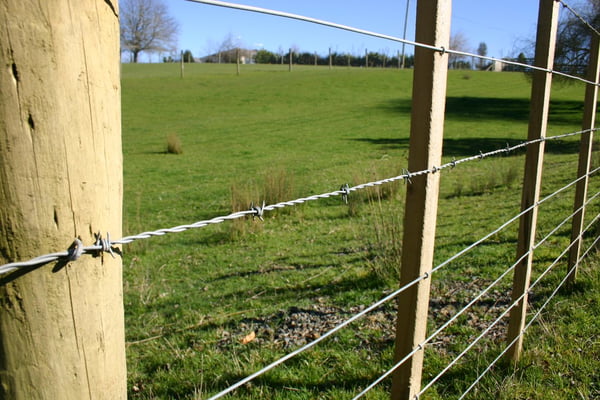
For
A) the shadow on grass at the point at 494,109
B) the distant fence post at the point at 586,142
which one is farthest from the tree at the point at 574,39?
the distant fence post at the point at 586,142

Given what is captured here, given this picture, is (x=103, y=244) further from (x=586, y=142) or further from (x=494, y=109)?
(x=494, y=109)

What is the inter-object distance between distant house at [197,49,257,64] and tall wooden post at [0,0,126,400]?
76289 mm

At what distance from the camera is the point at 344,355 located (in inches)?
131

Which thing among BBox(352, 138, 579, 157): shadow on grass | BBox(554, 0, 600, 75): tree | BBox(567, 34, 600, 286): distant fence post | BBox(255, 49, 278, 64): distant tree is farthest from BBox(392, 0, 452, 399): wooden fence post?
BBox(255, 49, 278, 64): distant tree

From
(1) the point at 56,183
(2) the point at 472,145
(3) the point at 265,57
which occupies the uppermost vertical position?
(3) the point at 265,57

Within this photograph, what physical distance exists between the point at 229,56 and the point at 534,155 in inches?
3080

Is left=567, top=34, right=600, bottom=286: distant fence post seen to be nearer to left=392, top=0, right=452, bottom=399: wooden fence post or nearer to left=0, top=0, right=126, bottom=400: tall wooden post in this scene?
left=392, top=0, right=452, bottom=399: wooden fence post

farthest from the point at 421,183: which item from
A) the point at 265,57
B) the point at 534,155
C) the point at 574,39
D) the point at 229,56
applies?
the point at 229,56

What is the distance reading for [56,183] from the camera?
0.90 metres

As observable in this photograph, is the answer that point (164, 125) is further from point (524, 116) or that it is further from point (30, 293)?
point (30, 293)

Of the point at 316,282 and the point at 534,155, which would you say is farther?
the point at 316,282

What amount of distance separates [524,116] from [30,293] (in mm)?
30754

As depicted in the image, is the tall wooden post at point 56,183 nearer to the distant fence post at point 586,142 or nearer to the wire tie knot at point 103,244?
the wire tie knot at point 103,244

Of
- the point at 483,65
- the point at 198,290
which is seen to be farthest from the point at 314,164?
the point at 483,65
